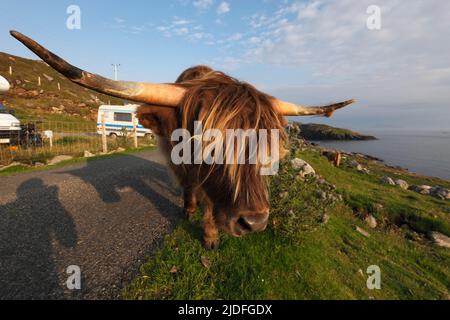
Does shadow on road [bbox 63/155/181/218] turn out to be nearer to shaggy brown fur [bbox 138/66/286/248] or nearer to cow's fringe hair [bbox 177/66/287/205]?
shaggy brown fur [bbox 138/66/286/248]

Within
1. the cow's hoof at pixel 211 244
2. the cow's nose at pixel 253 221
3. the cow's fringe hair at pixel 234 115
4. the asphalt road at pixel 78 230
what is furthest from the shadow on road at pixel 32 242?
the cow's fringe hair at pixel 234 115

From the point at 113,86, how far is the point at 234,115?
1.21 meters

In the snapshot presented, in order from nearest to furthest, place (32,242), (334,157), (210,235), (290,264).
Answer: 1. (290,264)
2. (210,235)
3. (32,242)
4. (334,157)

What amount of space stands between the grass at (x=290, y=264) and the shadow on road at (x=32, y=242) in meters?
1.11

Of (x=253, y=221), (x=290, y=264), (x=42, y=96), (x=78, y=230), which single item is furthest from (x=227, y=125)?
(x=42, y=96)

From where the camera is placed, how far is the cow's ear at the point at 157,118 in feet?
9.91

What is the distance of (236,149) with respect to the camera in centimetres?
253

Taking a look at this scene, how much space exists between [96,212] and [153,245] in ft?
6.50

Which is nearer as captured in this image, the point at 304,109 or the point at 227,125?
the point at 227,125

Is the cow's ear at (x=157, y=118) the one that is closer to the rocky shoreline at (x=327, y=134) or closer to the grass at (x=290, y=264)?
the grass at (x=290, y=264)

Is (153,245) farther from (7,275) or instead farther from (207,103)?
(207,103)

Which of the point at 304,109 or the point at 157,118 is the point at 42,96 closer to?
the point at 157,118

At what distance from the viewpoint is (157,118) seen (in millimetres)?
3107

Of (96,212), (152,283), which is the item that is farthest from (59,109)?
(152,283)
